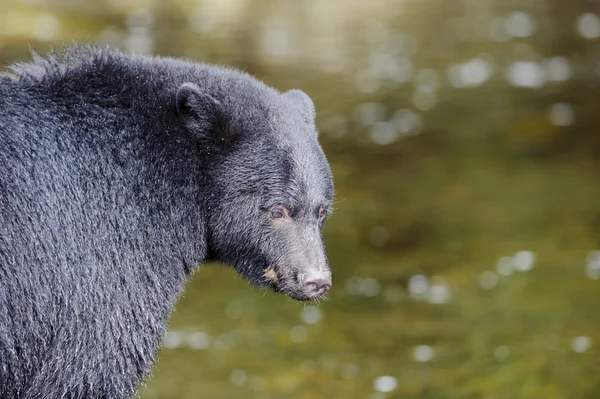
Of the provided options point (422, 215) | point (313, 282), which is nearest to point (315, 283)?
point (313, 282)

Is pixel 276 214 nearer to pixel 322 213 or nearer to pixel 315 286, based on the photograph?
pixel 322 213

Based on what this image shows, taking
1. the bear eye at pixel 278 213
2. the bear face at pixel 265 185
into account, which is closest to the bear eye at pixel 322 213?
the bear face at pixel 265 185

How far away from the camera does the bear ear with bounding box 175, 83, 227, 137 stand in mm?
5449

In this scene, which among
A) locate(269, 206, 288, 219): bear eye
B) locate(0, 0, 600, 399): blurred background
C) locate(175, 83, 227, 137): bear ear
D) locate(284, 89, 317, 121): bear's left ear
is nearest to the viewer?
locate(175, 83, 227, 137): bear ear

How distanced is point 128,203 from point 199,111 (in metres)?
0.64

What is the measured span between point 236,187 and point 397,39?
15.7 m

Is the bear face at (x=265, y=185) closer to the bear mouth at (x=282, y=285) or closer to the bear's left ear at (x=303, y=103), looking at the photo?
the bear mouth at (x=282, y=285)

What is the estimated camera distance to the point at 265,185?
5.54m

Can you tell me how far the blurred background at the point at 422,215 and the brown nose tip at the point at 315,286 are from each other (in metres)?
2.36

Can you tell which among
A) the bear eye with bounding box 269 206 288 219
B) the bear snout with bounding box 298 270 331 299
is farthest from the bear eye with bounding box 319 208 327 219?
the bear snout with bounding box 298 270 331 299

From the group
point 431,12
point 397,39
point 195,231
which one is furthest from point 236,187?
point 431,12

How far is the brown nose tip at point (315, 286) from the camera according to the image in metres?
5.51

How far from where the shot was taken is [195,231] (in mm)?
5586

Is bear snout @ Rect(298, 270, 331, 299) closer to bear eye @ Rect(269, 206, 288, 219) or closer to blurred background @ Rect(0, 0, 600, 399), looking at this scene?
bear eye @ Rect(269, 206, 288, 219)
